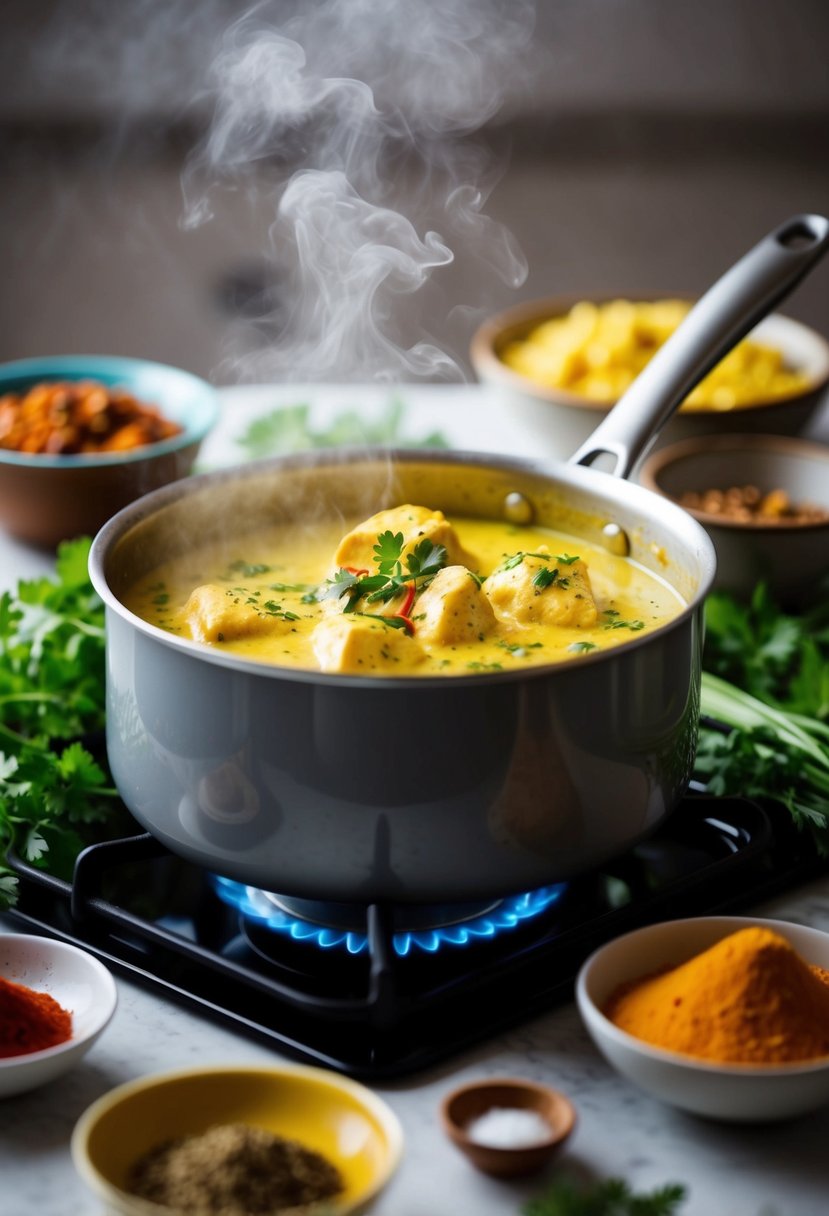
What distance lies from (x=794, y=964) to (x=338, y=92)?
1759mm

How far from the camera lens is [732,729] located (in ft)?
5.99

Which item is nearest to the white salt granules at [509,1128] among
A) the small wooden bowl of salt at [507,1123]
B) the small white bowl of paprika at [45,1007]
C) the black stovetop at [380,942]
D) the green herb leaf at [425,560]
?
the small wooden bowl of salt at [507,1123]

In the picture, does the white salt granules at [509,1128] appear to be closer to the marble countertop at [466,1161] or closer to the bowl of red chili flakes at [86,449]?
the marble countertop at [466,1161]

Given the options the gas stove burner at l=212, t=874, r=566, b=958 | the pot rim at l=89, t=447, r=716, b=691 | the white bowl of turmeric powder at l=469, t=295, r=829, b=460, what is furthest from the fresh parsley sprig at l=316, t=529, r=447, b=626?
the white bowl of turmeric powder at l=469, t=295, r=829, b=460

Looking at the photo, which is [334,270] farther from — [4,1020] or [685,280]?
[685,280]

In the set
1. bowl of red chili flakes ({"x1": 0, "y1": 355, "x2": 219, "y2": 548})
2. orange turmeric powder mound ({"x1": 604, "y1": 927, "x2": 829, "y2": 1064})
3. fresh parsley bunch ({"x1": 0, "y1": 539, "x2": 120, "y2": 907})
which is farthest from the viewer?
bowl of red chili flakes ({"x1": 0, "y1": 355, "x2": 219, "y2": 548})

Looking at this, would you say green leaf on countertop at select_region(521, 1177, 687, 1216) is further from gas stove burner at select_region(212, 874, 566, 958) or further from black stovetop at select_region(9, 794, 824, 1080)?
gas stove burner at select_region(212, 874, 566, 958)

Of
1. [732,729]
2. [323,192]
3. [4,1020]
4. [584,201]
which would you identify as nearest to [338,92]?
[323,192]

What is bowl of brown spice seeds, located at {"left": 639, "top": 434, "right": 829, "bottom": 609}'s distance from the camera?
227cm

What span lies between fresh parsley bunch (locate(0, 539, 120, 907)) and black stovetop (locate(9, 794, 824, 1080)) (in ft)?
0.21

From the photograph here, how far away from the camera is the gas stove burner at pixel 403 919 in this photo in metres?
1.49

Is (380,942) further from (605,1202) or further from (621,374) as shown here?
(621,374)

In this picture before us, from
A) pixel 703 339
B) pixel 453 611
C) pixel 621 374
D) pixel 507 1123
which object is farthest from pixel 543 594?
pixel 621 374

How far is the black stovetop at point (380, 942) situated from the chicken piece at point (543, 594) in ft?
0.89
